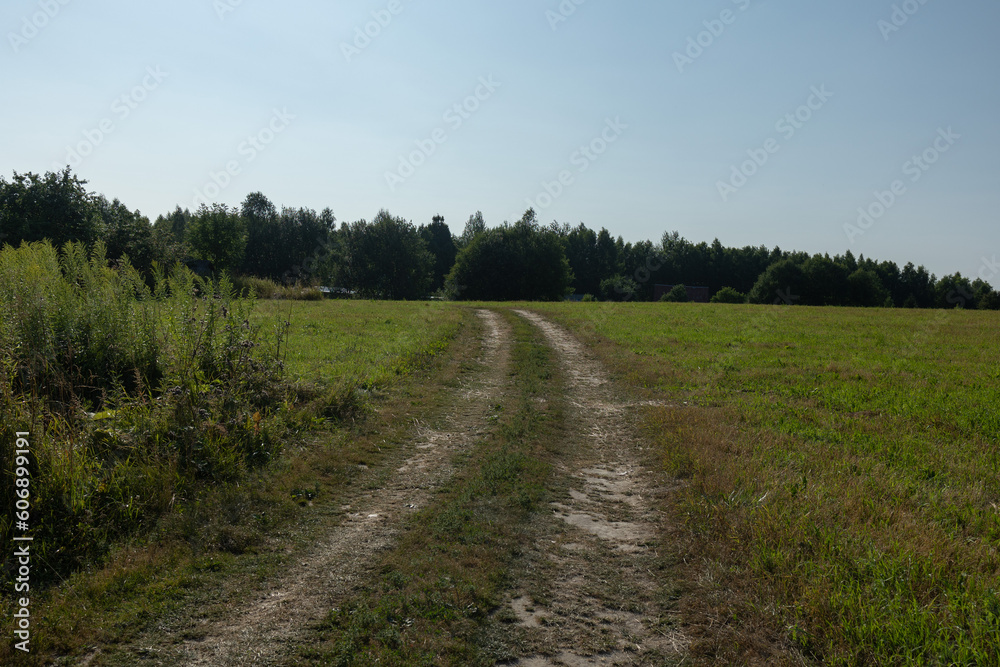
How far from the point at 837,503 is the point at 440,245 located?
10976 centimetres

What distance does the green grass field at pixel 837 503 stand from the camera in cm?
388

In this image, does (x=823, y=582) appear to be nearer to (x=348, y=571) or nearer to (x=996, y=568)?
(x=996, y=568)

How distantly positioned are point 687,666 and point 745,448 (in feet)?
15.7

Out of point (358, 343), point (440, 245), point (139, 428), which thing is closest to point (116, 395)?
point (139, 428)

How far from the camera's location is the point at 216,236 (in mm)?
66000

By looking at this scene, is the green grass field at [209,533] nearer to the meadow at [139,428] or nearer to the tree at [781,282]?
the meadow at [139,428]

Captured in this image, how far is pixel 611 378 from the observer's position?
13.7 meters

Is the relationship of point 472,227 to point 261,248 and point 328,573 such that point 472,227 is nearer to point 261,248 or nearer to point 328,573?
point 261,248

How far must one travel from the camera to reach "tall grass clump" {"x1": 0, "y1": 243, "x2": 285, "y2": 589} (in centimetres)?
512

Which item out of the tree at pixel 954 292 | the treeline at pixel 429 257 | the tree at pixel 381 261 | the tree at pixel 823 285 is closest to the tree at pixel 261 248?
the treeline at pixel 429 257

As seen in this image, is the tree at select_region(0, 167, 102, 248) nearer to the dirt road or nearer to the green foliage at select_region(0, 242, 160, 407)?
the green foliage at select_region(0, 242, 160, 407)

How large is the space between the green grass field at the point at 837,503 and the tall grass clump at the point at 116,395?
5.01m
